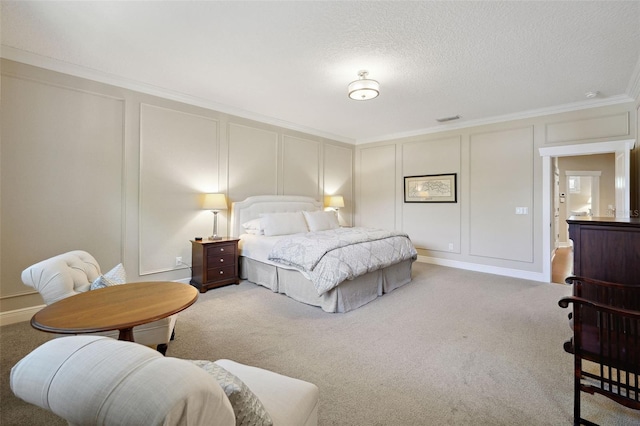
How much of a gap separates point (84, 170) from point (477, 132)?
19.3ft

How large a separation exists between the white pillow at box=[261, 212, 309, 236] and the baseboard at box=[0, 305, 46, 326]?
8.79 ft

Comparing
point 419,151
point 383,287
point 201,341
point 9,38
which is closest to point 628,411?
point 383,287

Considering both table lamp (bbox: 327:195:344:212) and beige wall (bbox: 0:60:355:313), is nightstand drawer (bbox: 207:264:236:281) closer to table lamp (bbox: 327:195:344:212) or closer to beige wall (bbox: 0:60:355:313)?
beige wall (bbox: 0:60:355:313)

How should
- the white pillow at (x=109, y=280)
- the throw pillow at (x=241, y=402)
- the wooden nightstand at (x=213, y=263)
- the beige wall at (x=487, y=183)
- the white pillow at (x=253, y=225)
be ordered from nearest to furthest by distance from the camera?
1. the throw pillow at (x=241, y=402)
2. the white pillow at (x=109, y=280)
3. the wooden nightstand at (x=213, y=263)
4. the beige wall at (x=487, y=183)
5. the white pillow at (x=253, y=225)

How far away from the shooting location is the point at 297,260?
336 centimetres

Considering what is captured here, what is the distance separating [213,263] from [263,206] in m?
1.36

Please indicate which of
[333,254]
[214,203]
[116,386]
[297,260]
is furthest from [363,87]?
[116,386]

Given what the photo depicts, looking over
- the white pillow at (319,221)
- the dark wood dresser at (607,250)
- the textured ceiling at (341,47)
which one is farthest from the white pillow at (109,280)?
the dark wood dresser at (607,250)

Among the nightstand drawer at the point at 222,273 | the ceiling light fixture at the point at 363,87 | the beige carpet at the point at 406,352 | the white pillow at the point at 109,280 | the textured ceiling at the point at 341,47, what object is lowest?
the beige carpet at the point at 406,352

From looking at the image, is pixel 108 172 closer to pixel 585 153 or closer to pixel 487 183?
pixel 487 183

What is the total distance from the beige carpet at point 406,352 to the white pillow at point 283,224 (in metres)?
1.03

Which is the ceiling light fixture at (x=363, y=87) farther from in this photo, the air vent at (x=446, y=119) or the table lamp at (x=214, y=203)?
the table lamp at (x=214, y=203)

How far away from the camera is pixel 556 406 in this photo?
1.71 metres

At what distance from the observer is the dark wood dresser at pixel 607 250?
178 cm
